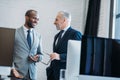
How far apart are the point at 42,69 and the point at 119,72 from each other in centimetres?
243

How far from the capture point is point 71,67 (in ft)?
5.50

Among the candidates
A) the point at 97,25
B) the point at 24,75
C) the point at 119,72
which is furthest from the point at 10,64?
the point at 97,25

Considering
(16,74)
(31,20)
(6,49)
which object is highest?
(31,20)

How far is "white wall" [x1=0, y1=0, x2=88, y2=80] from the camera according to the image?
411cm

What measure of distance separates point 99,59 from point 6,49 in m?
1.02

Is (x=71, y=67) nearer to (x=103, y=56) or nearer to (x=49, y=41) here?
(x=103, y=56)

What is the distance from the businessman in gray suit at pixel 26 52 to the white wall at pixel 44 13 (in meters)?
1.34

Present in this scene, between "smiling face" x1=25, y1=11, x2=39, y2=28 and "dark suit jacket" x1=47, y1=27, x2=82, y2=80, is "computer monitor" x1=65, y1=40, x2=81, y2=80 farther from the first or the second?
"smiling face" x1=25, y1=11, x2=39, y2=28

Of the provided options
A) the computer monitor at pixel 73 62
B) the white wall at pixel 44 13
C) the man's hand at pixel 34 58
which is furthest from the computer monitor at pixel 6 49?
the white wall at pixel 44 13

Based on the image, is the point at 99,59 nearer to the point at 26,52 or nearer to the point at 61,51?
the point at 61,51

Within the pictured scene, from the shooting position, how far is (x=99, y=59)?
1.79 meters

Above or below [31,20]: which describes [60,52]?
below

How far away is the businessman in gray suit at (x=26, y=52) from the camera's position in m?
2.59

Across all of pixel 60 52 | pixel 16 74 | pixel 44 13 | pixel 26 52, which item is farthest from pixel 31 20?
pixel 44 13
